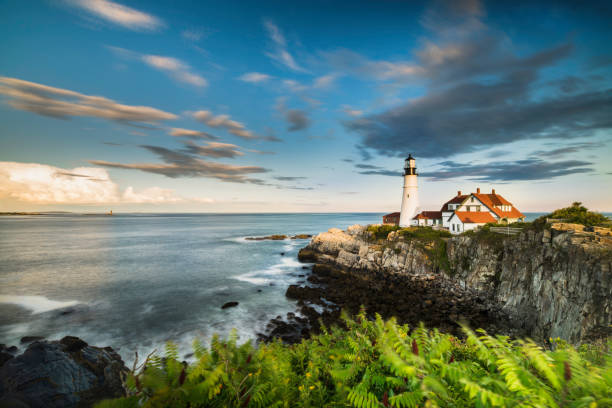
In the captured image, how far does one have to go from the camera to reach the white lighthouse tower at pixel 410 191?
48.3 m

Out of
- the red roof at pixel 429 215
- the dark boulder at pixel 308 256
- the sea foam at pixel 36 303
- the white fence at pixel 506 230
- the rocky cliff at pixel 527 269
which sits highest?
the red roof at pixel 429 215

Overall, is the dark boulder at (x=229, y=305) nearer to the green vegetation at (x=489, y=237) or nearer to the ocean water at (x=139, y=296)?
the ocean water at (x=139, y=296)

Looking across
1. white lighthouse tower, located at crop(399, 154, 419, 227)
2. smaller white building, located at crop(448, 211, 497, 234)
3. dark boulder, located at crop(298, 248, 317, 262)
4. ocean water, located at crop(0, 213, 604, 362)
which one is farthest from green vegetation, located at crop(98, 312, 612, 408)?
white lighthouse tower, located at crop(399, 154, 419, 227)

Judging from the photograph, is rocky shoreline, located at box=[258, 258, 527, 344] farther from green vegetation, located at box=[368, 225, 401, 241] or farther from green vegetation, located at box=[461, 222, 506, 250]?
green vegetation, located at box=[368, 225, 401, 241]

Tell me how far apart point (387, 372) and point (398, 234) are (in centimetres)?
3904

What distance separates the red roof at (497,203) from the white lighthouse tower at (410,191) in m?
10.1

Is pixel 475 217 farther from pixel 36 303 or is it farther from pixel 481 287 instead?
pixel 36 303

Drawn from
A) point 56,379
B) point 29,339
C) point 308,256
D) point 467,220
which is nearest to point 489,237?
point 467,220

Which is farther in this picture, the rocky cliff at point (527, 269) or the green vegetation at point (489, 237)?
the green vegetation at point (489, 237)

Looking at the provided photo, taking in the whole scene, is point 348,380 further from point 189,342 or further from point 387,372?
point 189,342

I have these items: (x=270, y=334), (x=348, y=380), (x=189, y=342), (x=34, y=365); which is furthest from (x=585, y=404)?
(x=189, y=342)

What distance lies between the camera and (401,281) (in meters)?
30.5

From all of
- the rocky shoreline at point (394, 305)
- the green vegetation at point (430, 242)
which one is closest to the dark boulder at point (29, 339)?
the rocky shoreline at point (394, 305)

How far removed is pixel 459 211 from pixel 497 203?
8824 millimetres
